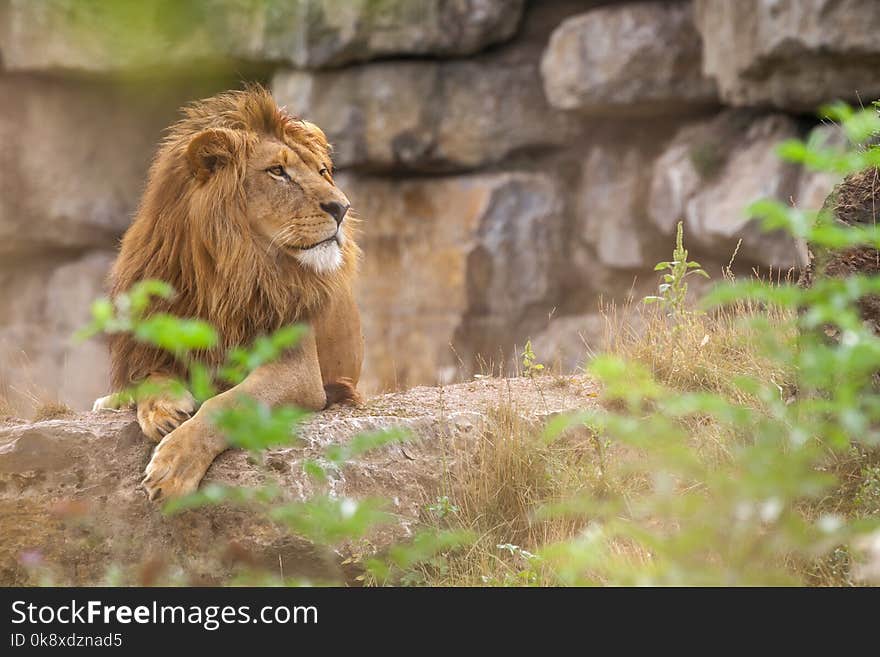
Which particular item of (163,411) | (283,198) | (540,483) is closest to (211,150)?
(283,198)

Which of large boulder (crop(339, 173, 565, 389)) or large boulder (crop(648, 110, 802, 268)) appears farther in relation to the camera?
large boulder (crop(339, 173, 565, 389))

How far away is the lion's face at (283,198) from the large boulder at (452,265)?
7214 mm

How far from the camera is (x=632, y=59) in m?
10.7

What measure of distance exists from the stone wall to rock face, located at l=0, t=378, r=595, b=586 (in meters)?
6.39

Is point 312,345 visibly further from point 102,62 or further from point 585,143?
point 102,62

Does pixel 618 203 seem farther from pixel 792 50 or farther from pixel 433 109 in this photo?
pixel 792 50

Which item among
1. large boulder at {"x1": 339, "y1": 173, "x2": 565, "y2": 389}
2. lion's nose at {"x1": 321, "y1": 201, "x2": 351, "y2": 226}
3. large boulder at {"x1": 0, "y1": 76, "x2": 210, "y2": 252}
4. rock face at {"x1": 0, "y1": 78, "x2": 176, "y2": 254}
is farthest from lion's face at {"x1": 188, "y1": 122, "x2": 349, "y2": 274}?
large boulder at {"x1": 0, "y1": 76, "x2": 210, "y2": 252}

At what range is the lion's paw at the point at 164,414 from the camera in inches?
156

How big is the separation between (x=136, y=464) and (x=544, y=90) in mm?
8214

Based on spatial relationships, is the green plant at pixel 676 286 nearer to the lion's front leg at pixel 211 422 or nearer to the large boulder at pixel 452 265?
the lion's front leg at pixel 211 422

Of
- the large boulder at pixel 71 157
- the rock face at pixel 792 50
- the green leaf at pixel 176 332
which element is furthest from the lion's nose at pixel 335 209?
the large boulder at pixel 71 157

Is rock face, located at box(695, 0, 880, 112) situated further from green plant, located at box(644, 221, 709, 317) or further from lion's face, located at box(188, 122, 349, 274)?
lion's face, located at box(188, 122, 349, 274)

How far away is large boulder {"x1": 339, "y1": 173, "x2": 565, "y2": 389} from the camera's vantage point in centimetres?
1152

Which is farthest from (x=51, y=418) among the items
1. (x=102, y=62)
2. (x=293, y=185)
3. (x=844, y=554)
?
(x=102, y=62)
